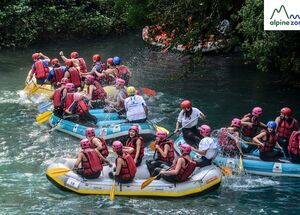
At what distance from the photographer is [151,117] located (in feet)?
61.5

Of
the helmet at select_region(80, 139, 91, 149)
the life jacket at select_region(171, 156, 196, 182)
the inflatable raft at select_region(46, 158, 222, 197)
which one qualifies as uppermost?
the helmet at select_region(80, 139, 91, 149)

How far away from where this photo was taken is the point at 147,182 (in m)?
12.5

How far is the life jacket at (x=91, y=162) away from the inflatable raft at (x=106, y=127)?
3094 mm

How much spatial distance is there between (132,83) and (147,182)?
35.1 ft

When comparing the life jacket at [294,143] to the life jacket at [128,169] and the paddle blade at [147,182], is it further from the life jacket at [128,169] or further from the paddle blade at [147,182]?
the life jacket at [128,169]

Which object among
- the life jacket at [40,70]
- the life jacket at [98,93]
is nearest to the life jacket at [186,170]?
the life jacket at [98,93]

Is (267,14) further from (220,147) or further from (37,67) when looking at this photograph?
(37,67)

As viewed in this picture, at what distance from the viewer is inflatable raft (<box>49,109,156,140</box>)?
623 inches

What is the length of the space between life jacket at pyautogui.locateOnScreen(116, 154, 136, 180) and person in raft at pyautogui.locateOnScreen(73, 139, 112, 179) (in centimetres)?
55

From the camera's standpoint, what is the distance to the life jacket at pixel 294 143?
535 inches

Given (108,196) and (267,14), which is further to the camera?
(267,14)

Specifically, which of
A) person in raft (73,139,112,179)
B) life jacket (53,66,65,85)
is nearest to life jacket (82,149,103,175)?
person in raft (73,139,112,179)

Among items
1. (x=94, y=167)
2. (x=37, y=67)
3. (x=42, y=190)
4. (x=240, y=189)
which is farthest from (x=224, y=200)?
(x=37, y=67)
